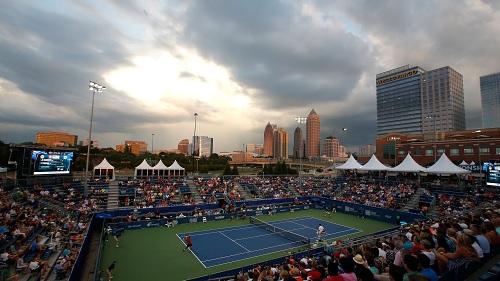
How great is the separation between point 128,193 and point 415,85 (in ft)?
551

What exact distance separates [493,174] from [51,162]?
49776mm

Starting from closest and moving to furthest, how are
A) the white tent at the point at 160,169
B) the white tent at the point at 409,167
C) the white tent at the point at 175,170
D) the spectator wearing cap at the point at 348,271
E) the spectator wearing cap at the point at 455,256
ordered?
the spectator wearing cap at the point at 348,271
the spectator wearing cap at the point at 455,256
the white tent at the point at 409,167
the white tent at the point at 160,169
the white tent at the point at 175,170

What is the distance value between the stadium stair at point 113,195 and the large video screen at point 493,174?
43.4m

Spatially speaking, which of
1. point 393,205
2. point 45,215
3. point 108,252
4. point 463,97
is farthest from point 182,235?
point 463,97

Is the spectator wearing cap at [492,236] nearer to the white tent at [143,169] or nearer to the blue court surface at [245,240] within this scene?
the blue court surface at [245,240]

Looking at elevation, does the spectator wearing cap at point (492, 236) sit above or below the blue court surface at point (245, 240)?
above

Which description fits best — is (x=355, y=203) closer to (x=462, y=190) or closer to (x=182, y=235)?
(x=462, y=190)

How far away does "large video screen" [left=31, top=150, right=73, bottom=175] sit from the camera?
29.6 meters

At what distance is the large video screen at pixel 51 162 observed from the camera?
2962cm

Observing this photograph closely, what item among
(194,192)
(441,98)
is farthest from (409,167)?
(441,98)


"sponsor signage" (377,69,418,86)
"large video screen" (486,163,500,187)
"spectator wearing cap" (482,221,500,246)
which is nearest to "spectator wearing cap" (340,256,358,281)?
"spectator wearing cap" (482,221,500,246)

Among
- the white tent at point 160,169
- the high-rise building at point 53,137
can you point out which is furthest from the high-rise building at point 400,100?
the high-rise building at point 53,137

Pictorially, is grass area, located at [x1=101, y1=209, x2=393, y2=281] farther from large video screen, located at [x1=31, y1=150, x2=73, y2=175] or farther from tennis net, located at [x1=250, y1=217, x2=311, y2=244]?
large video screen, located at [x1=31, y1=150, x2=73, y2=175]

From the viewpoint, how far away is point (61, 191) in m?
32.1
